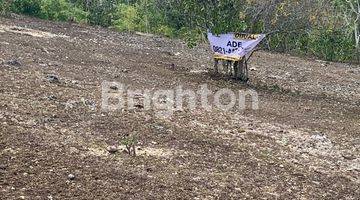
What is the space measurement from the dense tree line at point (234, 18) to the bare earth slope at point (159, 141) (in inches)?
63.3

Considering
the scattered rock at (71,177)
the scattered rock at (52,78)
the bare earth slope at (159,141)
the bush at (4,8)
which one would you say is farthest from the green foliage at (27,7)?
the scattered rock at (71,177)

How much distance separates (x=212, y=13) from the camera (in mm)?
12156

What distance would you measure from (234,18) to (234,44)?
2.18 feet

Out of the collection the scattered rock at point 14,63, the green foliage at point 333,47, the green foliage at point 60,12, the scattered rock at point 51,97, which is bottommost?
the green foliage at point 333,47

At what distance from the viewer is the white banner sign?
457 inches

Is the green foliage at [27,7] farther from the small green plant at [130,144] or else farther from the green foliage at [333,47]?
the small green plant at [130,144]

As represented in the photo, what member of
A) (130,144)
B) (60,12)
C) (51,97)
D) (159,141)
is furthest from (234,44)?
(60,12)

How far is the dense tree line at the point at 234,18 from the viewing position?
12.2 metres

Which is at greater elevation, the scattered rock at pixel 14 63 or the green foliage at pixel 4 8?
the scattered rock at pixel 14 63

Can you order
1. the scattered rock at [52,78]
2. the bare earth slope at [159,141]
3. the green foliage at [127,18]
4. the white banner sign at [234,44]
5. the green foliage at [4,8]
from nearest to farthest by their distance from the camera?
the bare earth slope at [159,141]
the scattered rock at [52,78]
the white banner sign at [234,44]
the green foliage at [4,8]
the green foliage at [127,18]

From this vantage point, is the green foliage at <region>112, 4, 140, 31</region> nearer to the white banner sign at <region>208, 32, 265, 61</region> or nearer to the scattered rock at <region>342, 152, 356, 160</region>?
the white banner sign at <region>208, 32, 265, 61</region>

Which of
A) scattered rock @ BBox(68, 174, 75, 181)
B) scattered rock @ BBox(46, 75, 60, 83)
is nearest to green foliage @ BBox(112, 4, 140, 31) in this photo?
scattered rock @ BBox(46, 75, 60, 83)

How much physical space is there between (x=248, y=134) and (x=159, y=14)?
21.5 meters

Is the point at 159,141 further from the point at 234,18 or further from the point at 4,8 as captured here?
the point at 4,8
